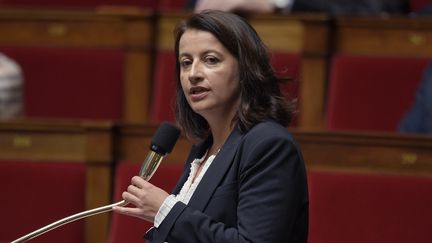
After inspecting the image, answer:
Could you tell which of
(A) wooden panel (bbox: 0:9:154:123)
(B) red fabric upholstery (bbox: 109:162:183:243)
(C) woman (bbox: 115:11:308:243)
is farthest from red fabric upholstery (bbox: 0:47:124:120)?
(C) woman (bbox: 115:11:308:243)

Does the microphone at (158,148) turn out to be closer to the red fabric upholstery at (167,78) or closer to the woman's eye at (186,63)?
the woman's eye at (186,63)

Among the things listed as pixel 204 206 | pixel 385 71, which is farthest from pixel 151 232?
pixel 385 71

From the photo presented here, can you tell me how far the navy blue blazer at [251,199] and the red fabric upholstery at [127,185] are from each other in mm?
210

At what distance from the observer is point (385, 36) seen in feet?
2.73

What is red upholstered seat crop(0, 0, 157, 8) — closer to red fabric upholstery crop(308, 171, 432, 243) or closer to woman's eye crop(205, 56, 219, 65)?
red fabric upholstery crop(308, 171, 432, 243)

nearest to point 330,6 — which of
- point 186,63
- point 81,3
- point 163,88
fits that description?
point 163,88

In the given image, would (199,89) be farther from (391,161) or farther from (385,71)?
(385,71)

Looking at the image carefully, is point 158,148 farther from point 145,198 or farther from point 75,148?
point 75,148

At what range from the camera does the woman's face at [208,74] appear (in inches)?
16.3

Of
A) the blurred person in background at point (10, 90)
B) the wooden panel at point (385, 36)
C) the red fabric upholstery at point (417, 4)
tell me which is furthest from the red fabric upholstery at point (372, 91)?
the blurred person in background at point (10, 90)

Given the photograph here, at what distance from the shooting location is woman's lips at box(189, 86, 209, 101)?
417mm

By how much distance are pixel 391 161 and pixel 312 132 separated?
0.06 metres

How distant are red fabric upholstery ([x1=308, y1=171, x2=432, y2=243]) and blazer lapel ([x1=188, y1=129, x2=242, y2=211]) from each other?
188 millimetres

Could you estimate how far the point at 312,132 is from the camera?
64 centimetres
